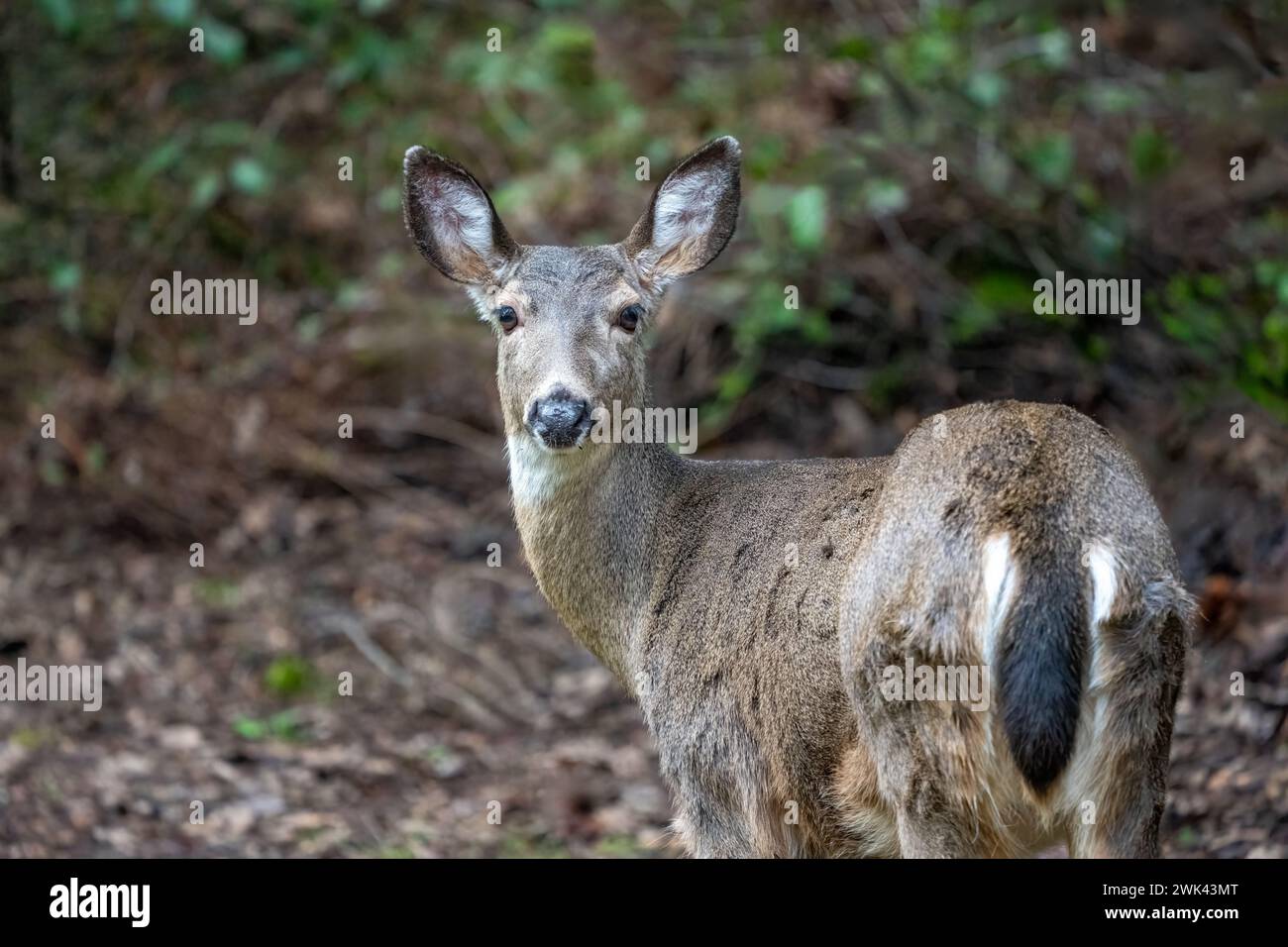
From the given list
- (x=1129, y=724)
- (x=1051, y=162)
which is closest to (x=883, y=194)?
(x=1051, y=162)

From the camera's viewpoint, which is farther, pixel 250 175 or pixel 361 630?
pixel 250 175

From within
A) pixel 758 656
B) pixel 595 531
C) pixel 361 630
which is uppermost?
pixel 595 531

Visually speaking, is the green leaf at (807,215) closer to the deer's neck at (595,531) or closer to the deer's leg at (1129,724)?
the deer's neck at (595,531)

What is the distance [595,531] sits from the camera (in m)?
6.30

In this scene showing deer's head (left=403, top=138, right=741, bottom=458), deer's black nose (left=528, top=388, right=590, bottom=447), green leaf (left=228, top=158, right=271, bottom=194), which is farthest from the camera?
green leaf (left=228, top=158, right=271, bottom=194)

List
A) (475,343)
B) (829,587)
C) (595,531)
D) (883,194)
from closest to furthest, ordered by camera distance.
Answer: (829,587), (595,531), (883,194), (475,343)

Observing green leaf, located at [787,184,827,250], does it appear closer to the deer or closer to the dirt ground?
the dirt ground

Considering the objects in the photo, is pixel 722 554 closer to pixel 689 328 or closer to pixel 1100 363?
pixel 1100 363

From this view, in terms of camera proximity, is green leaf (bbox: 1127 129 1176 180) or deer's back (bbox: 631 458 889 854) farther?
green leaf (bbox: 1127 129 1176 180)

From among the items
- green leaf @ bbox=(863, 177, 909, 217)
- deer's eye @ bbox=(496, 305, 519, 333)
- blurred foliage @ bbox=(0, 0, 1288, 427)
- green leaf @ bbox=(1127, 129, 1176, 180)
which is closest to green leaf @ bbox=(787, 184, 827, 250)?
blurred foliage @ bbox=(0, 0, 1288, 427)

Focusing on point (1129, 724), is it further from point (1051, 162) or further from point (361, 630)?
point (1051, 162)

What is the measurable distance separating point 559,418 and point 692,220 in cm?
137

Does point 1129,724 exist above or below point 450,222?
below

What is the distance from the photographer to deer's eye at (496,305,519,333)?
6.35 m
